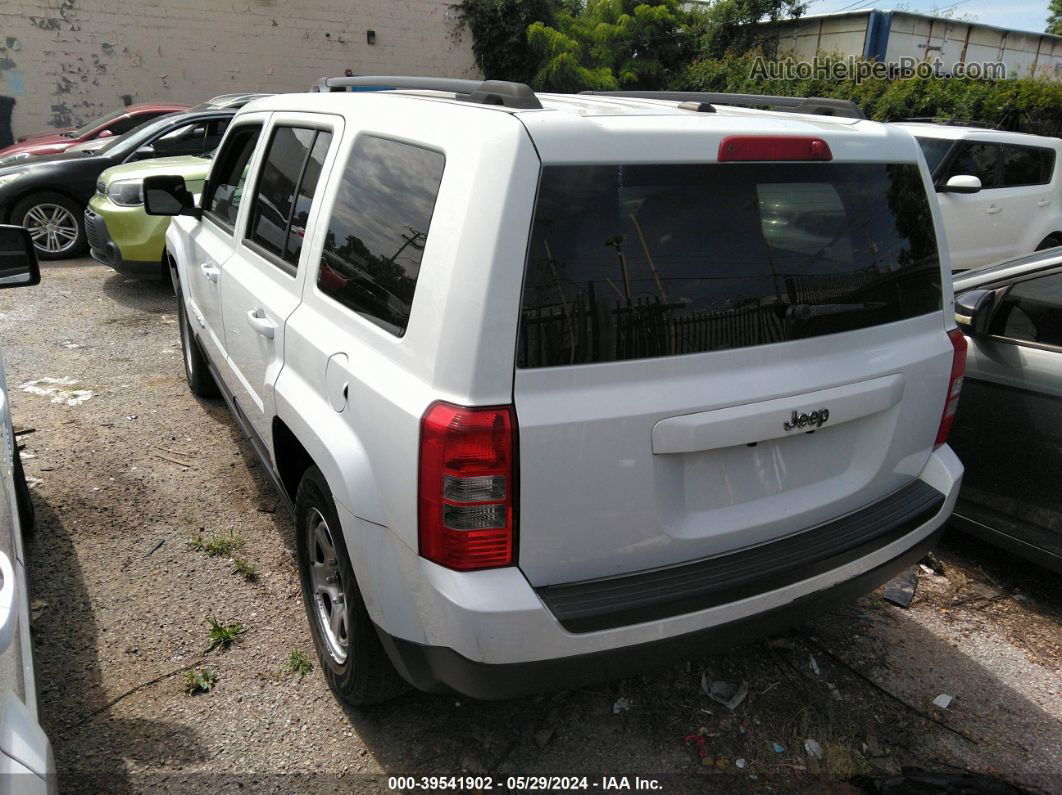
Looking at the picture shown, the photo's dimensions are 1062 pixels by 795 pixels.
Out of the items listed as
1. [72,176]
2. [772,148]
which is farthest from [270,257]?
[72,176]

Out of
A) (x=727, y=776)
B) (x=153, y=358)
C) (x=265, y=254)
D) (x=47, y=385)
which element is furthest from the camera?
(x=153, y=358)

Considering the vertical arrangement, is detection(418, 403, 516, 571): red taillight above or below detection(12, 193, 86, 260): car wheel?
above

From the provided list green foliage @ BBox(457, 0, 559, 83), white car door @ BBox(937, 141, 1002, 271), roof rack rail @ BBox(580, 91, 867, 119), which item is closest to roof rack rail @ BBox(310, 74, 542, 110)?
roof rack rail @ BBox(580, 91, 867, 119)

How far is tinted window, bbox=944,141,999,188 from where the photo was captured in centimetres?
758

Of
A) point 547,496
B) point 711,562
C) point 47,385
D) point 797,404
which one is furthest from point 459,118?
point 47,385

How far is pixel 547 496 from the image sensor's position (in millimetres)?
1863

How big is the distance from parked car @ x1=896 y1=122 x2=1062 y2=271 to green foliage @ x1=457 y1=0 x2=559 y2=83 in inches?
598

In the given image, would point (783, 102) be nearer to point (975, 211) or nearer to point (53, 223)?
point (975, 211)

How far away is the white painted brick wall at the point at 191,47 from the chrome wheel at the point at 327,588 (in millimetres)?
18825

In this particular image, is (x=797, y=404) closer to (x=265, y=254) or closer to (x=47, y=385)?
(x=265, y=254)

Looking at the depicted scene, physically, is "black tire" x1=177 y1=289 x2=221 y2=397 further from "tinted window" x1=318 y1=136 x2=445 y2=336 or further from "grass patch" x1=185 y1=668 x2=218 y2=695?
"tinted window" x1=318 y1=136 x2=445 y2=336

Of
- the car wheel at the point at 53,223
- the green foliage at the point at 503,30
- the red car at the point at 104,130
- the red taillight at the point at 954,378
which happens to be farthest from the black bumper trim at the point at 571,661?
the green foliage at the point at 503,30

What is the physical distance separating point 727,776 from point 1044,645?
1.63 m

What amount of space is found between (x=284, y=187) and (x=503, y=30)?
20.4 m
